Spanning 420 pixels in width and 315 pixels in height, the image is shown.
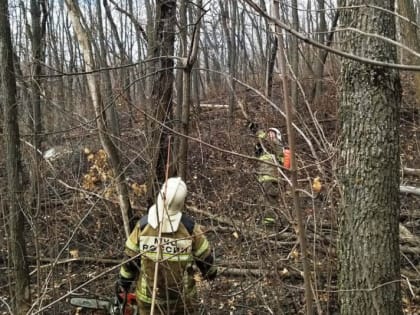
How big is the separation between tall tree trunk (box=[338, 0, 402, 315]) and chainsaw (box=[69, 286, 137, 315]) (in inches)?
67.3

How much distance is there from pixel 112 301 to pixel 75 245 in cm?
299

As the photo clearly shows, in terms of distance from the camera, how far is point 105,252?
253 inches

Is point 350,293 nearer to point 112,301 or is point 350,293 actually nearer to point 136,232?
point 136,232

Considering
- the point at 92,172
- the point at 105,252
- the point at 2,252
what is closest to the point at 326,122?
the point at 92,172

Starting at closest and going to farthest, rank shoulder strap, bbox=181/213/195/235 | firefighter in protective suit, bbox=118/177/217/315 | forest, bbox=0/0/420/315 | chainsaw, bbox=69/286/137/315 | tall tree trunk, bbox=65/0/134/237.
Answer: forest, bbox=0/0/420/315 < firefighter in protective suit, bbox=118/177/217/315 < shoulder strap, bbox=181/213/195/235 < chainsaw, bbox=69/286/137/315 < tall tree trunk, bbox=65/0/134/237

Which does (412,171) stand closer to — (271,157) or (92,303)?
(271,157)

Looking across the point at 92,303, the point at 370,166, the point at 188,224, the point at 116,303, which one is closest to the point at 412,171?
the point at 370,166

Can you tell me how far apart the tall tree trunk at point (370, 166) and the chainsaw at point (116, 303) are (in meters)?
1.71

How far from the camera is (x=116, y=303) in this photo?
4062mm

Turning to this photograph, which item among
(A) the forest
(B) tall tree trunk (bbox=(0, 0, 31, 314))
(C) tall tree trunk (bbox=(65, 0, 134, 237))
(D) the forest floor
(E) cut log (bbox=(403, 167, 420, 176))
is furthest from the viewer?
(E) cut log (bbox=(403, 167, 420, 176))

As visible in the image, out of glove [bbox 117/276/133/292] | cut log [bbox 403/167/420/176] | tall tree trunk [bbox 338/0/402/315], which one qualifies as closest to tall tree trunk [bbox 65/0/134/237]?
glove [bbox 117/276/133/292]

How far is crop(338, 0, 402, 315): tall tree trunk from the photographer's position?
289 centimetres

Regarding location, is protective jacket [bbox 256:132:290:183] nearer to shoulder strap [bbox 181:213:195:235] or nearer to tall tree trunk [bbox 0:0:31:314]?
shoulder strap [bbox 181:213:195:235]

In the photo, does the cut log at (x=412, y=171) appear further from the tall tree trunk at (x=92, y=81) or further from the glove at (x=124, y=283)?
the glove at (x=124, y=283)
